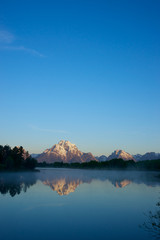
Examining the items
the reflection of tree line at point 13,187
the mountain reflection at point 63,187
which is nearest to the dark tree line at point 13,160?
the reflection of tree line at point 13,187

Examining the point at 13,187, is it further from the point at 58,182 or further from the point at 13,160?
the point at 13,160

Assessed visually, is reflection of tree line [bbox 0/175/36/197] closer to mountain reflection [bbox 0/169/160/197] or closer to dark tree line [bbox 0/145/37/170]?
mountain reflection [bbox 0/169/160/197]

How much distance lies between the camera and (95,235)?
20688mm

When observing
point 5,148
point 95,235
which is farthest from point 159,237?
point 5,148

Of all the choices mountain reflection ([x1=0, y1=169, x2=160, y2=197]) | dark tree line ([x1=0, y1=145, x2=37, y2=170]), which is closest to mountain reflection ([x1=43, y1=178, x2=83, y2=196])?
mountain reflection ([x1=0, y1=169, x2=160, y2=197])

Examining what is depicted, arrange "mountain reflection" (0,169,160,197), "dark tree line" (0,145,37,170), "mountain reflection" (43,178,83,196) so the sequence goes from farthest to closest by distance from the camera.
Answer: "dark tree line" (0,145,37,170) < "mountain reflection" (0,169,160,197) < "mountain reflection" (43,178,83,196)

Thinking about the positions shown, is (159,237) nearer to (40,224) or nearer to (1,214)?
(40,224)

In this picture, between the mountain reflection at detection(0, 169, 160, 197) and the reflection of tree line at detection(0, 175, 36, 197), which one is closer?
the reflection of tree line at detection(0, 175, 36, 197)

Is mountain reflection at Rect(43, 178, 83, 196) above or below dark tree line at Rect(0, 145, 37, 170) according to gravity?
below

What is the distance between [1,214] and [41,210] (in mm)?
5711

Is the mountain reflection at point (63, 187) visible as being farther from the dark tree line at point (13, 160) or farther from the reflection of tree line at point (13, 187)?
the dark tree line at point (13, 160)

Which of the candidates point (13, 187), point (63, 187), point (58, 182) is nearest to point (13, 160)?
point (58, 182)

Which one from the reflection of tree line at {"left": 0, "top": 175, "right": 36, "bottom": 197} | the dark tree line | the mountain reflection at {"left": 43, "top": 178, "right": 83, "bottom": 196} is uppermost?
the dark tree line

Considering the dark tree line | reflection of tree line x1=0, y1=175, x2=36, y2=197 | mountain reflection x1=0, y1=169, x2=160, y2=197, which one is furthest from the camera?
Result: the dark tree line
